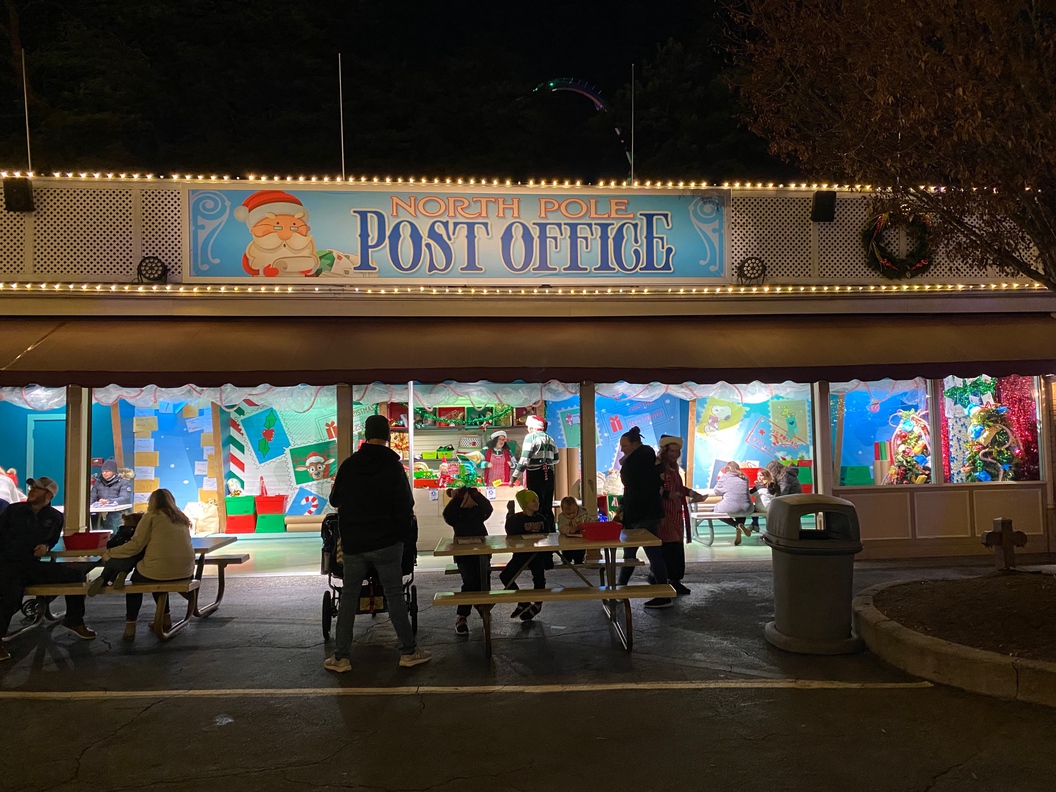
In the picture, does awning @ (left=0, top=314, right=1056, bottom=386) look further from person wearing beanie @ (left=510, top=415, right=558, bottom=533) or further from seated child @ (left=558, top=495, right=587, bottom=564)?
seated child @ (left=558, top=495, right=587, bottom=564)

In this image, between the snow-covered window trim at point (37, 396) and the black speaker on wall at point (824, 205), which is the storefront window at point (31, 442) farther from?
the black speaker on wall at point (824, 205)

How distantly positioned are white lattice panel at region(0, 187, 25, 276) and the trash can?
9643 mm

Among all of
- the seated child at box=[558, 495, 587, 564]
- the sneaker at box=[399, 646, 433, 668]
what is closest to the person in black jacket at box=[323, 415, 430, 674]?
the sneaker at box=[399, 646, 433, 668]

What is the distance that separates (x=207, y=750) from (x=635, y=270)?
7923 mm

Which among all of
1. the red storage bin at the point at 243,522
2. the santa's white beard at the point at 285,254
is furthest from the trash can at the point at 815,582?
the red storage bin at the point at 243,522

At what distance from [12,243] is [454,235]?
5.56m

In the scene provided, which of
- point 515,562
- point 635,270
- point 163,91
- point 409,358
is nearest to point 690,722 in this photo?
point 515,562

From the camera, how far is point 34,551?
7.32 meters

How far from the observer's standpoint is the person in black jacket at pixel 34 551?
285 inches

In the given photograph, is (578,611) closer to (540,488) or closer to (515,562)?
(515,562)

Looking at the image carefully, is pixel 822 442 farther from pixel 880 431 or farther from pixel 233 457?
pixel 233 457

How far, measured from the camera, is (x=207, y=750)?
4.93 m

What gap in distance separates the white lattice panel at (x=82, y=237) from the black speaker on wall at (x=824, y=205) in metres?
8.96

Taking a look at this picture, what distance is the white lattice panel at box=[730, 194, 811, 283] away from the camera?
36.9 ft
